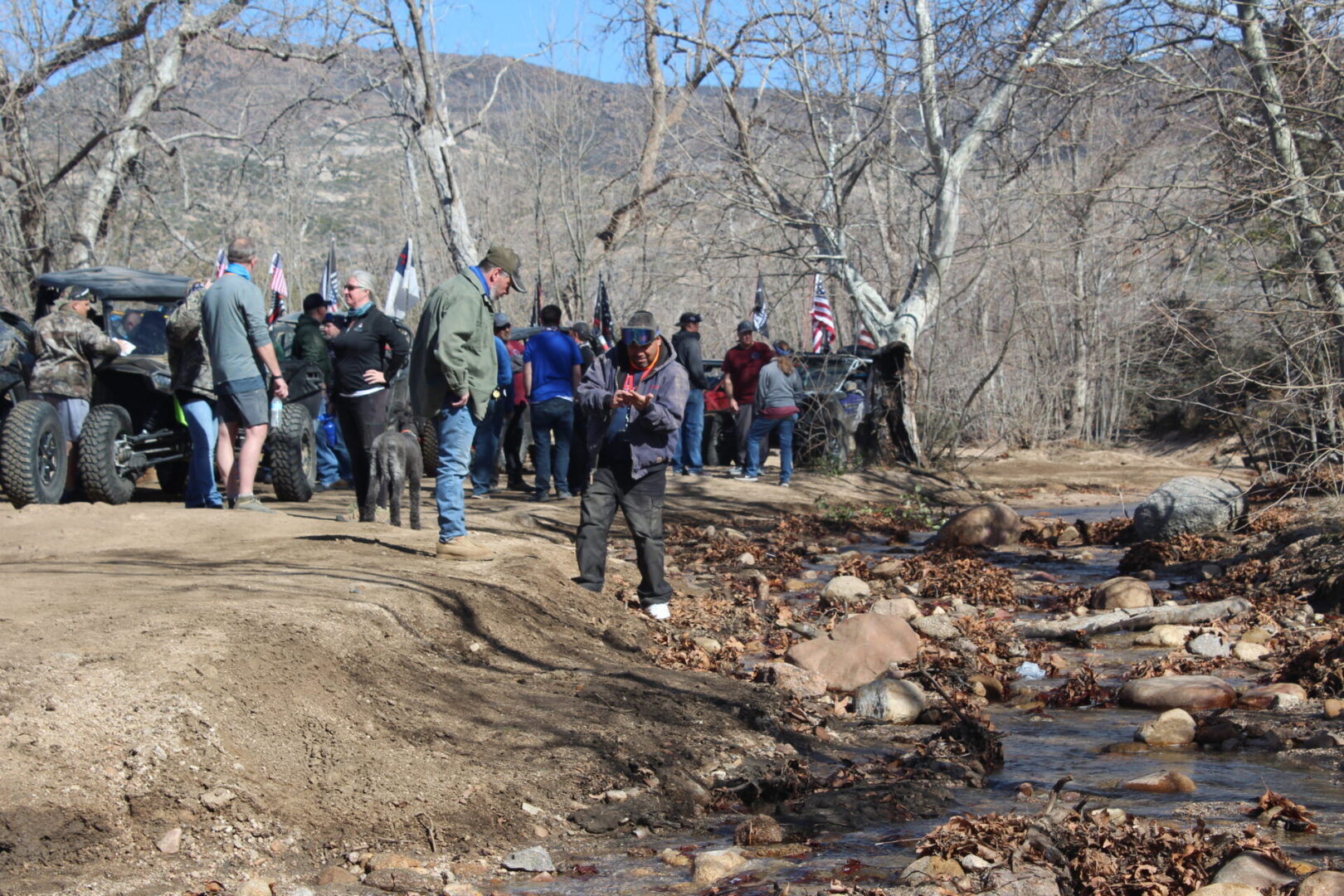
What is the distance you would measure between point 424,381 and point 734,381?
28.4ft

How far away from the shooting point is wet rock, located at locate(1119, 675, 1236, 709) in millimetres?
6668

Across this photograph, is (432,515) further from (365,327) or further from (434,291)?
(434,291)

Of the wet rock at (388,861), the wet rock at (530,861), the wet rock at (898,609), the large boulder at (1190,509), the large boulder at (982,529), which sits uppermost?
the large boulder at (1190,509)

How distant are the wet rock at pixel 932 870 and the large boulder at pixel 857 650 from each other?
2.91 metres

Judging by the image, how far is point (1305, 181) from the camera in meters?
9.44

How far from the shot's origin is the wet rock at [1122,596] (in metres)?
9.30

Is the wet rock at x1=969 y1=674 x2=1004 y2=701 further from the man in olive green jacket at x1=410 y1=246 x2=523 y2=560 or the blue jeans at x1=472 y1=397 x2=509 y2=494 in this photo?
the blue jeans at x1=472 y1=397 x2=509 y2=494

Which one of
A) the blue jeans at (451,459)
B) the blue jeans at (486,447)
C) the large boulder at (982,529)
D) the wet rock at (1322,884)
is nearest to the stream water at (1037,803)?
the wet rock at (1322,884)

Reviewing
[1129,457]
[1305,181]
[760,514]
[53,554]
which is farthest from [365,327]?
[1129,457]

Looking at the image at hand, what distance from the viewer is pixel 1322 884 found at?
3.90 metres

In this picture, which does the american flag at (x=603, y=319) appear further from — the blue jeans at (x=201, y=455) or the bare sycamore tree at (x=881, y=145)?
the blue jeans at (x=201, y=455)

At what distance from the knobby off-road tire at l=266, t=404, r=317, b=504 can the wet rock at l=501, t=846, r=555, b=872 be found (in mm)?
8108

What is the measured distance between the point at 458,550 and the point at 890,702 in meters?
2.95

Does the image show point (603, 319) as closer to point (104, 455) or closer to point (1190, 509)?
point (1190, 509)
